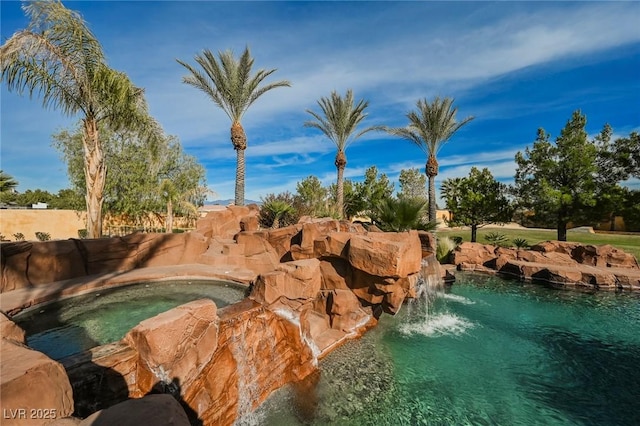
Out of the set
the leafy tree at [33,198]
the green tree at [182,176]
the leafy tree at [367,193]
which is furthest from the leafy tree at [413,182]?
the leafy tree at [33,198]

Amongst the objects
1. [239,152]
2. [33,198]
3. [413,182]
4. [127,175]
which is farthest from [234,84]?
[33,198]

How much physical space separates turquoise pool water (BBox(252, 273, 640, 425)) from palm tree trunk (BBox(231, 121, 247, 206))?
1173 cm

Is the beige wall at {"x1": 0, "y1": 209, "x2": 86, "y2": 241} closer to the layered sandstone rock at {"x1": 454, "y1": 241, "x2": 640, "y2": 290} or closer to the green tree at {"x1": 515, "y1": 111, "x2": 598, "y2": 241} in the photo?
the layered sandstone rock at {"x1": 454, "y1": 241, "x2": 640, "y2": 290}

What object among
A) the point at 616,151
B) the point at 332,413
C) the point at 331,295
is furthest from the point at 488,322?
the point at 616,151

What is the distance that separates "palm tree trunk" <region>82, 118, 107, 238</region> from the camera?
10531 millimetres

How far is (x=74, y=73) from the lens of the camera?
9.96 m

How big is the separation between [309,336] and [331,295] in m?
1.54

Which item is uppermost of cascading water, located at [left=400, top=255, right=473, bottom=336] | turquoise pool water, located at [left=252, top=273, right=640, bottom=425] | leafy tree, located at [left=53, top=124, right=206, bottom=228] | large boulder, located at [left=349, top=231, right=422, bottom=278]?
leafy tree, located at [left=53, top=124, right=206, bottom=228]

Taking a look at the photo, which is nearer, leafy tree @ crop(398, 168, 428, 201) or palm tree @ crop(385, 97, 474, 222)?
palm tree @ crop(385, 97, 474, 222)

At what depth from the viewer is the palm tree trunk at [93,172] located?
10.5 m

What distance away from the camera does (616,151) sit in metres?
18.6

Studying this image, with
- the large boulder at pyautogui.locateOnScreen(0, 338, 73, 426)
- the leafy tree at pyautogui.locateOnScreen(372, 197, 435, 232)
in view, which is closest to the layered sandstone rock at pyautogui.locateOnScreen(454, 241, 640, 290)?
the leafy tree at pyautogui.locateOnScreen(372, 197, 435, 232)

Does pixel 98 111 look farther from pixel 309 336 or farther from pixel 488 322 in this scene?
pixel 488 322

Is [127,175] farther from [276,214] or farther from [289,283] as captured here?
[289,283]
